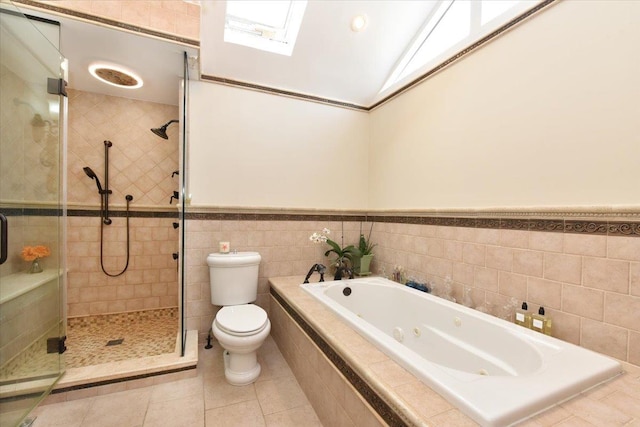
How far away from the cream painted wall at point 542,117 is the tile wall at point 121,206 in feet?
8.74

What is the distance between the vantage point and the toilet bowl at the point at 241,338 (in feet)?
6.00

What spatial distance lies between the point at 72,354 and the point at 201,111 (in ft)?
6.98

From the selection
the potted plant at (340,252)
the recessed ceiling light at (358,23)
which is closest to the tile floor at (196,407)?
the potted plant at (340,252)

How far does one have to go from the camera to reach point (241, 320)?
77.4 inches

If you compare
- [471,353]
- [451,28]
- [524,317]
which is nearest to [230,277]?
[471,353]

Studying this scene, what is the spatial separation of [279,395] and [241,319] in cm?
54

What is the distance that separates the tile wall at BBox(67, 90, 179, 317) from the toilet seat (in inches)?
54.9

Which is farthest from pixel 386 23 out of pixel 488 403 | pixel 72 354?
pixel 72 354

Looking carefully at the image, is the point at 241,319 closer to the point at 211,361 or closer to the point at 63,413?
the point at 211,361

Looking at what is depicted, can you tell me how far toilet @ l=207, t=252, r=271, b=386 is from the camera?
6.07ft

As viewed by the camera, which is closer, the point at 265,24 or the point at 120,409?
the point at 120,409

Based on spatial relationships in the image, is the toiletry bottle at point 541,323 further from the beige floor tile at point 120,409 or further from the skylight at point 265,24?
the skylight at point 265,24

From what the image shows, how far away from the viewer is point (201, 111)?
2486 millimetres

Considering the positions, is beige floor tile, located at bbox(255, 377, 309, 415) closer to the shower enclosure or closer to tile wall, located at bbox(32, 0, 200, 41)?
the shower enclosure
